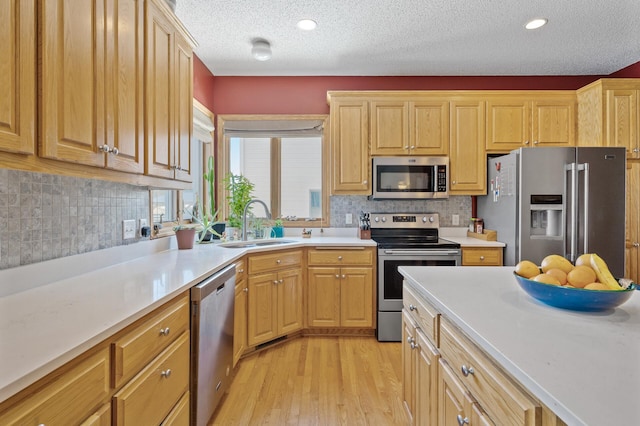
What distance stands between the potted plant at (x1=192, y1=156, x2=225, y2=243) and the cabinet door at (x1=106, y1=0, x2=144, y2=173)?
4.32ft

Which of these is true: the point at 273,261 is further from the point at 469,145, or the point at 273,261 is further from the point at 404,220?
the point at 469,145

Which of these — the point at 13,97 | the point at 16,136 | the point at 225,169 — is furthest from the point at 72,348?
the point at 225,169

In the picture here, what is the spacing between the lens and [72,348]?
79cm

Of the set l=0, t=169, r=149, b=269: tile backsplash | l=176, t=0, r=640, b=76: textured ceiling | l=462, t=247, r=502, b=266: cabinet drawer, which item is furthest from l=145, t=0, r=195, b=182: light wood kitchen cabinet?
l=462, t=247, r=502, b=266: cabinet drawer

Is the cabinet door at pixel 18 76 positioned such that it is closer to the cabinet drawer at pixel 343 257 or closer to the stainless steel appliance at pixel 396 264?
the cabinet drawer at pixel 343 257

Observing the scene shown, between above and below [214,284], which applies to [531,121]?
above

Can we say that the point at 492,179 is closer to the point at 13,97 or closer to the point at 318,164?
the point at 318,164

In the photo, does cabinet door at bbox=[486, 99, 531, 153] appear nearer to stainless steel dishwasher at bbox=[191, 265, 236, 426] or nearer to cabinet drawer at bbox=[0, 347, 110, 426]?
stainless steel dishwasher at bbox=[191, 265, 236, 426]

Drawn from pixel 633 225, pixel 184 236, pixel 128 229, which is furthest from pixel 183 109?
pixel 633 225

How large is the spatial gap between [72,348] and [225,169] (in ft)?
9.62

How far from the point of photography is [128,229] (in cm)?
201

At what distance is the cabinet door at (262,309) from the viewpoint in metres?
2.60

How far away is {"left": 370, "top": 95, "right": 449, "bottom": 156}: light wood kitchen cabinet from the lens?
3.28m

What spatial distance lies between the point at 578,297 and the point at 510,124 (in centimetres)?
280
